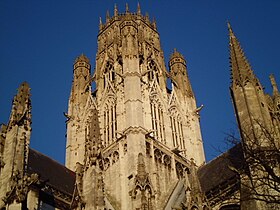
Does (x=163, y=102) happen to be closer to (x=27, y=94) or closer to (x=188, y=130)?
(x=188, y=130)

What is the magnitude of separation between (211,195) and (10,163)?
36.0 feet

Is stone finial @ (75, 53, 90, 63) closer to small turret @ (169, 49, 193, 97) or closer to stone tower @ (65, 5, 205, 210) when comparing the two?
stone tower @ (65, 5, 205, 210)

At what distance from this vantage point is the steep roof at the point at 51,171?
22.7 meters

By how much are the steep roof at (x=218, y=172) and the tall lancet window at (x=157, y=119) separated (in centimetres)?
322

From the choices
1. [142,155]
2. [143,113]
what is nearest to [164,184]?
[142,155]

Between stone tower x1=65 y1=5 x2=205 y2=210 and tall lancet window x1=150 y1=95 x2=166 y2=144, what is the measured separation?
0.07 m

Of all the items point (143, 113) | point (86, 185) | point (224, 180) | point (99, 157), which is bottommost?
point (86, 185)

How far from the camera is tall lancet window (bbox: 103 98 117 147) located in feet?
93.3

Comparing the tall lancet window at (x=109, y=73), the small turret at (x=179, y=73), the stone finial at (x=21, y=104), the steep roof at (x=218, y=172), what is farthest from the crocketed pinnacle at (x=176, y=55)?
the stone finial at (x=21, y=104)

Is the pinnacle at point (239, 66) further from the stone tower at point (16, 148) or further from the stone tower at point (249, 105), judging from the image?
the stone tower at point (16, 148)

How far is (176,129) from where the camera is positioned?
30625mm

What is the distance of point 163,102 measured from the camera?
3119cm

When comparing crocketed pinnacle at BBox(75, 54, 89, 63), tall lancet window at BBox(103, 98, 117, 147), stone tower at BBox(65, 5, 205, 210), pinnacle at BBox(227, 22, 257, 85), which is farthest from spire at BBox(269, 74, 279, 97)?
crocketed pinnacle at BBox(75, 54, 89, 63)

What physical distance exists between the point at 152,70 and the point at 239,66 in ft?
42.1
